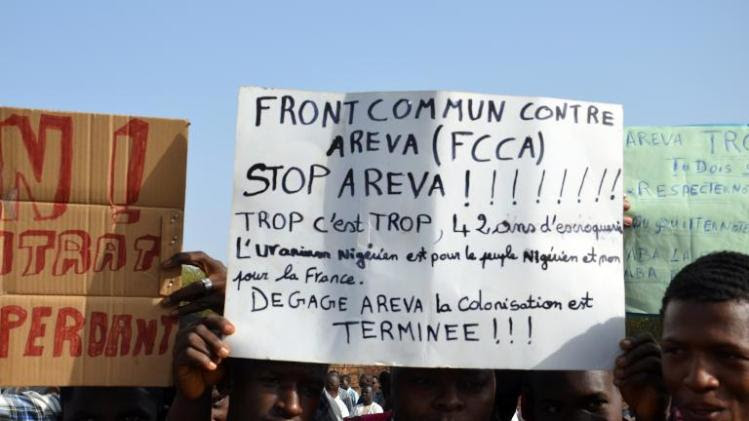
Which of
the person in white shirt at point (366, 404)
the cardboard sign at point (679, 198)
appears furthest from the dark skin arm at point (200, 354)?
the person in white shirt at point (366, 404)

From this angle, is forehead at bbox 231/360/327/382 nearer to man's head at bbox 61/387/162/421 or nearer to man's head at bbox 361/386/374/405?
man's head at bbox 61/387/162/421

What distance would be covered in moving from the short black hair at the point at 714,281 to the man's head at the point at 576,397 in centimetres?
66

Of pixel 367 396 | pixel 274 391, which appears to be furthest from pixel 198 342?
pixel 367 396

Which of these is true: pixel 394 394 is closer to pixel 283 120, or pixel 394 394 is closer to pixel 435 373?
pixel 435 373

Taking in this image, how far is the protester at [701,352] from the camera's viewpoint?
2.90m

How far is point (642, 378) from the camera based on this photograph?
10.3ft

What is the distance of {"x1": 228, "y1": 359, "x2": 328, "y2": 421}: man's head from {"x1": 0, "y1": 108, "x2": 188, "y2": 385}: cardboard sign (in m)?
0.29

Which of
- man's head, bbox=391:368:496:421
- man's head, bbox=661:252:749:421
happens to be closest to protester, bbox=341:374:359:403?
man's head, bbox=391:368:496:421

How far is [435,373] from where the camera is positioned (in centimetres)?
355

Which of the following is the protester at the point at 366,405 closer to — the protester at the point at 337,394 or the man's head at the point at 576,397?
the protester at the point at 337,394

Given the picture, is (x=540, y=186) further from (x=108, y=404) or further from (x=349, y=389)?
(x=349, y=389)

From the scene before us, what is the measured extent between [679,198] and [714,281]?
48.4 inches

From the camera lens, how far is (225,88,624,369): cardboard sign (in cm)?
333

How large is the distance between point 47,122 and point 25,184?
0.24m
